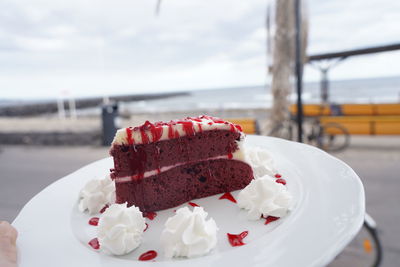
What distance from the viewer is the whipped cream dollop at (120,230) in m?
1.04

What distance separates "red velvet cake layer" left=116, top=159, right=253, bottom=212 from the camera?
1.62 meters

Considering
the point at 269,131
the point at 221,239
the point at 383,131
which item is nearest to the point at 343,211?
the point at 221,239

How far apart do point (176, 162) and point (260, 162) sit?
49cm

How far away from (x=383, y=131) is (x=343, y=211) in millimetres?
5984

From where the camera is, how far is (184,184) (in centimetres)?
170

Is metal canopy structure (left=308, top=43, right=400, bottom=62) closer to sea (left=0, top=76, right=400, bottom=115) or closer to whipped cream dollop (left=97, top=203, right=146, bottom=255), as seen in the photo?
sea (left=0, top=76, right=400, bottom=115)

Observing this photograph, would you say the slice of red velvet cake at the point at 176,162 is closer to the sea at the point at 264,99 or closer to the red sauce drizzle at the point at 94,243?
the red sauce drizzle at the point at 94,243

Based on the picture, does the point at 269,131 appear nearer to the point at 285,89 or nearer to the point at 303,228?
the point at 285,89

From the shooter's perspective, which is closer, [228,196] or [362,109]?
[228,196]

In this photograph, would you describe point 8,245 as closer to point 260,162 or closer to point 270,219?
point 270,219

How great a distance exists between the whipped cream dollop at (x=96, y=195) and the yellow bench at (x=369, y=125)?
5173 mm

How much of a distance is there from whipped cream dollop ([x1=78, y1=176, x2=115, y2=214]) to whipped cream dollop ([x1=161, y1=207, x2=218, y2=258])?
17.8 inches

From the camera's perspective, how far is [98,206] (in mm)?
1421

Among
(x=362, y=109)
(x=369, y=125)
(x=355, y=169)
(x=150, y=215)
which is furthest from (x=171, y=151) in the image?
(x=362, y=109)
